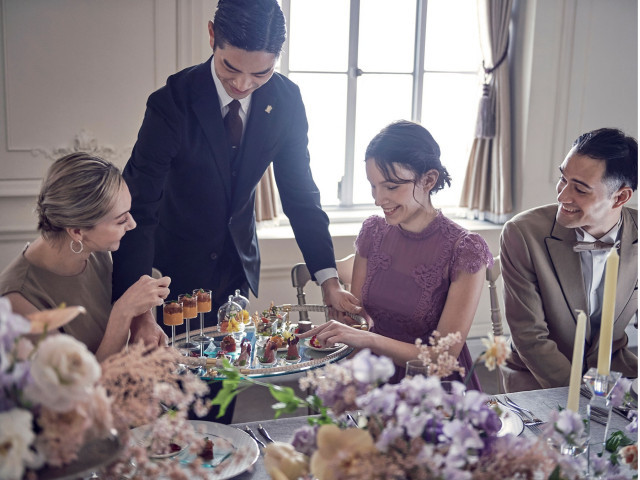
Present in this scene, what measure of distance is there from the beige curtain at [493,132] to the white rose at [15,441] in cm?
375

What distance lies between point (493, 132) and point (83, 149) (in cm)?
230

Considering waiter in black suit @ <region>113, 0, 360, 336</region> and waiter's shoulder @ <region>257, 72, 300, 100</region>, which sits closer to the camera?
waiter in black suit @ <region>113, 0, 360, 336</region>

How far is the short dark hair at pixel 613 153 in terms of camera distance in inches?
90.1

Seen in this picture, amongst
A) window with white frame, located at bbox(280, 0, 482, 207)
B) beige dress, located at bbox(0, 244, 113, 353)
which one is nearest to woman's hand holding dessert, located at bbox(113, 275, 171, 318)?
beige dress, located at bbox(0, 244, 113, 353)

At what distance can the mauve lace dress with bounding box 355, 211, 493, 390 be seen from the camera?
235 centimetres

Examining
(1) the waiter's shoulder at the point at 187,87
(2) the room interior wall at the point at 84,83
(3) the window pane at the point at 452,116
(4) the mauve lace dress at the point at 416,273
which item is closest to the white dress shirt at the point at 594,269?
(4) the mauve lace dress at the point at 416,273

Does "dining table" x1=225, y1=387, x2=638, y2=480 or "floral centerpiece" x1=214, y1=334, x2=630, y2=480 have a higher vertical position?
"floral centerpiece" x1=214, y1=334, x2=630, y2=480

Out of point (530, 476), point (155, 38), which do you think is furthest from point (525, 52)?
point (530, 476)

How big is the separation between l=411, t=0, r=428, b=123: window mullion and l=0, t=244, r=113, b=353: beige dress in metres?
2.69

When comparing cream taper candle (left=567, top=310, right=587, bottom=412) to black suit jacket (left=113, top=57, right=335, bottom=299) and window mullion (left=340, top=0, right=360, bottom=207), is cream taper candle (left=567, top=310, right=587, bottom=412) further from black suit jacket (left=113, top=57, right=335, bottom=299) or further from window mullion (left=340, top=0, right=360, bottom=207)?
window mullion (left=340, top=0, right=360, bottom=207)

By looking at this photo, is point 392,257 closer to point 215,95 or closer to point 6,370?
point 215,95

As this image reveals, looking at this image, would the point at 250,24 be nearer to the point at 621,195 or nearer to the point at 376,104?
the point at 621,195

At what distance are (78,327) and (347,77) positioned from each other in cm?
271

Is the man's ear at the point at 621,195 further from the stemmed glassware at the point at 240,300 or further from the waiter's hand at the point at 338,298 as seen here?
the stemmed glassware at the point at 240,300
